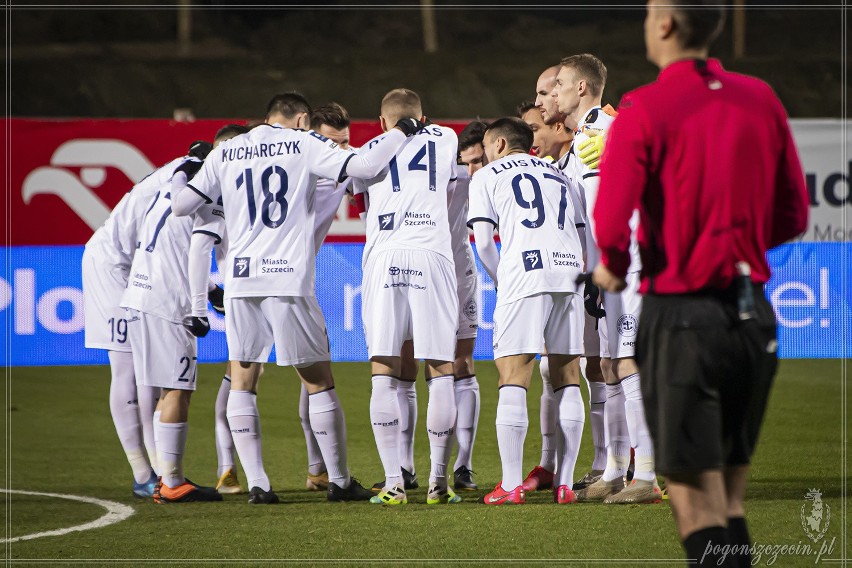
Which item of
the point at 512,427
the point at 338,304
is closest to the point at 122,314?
the point at 512,427

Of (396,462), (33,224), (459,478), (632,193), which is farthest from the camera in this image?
(33,224)

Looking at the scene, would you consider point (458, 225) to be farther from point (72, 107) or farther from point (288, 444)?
point (72, 107)

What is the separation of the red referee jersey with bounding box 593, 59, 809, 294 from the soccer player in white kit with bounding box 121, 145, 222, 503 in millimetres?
4100

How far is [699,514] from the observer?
3.07 metres

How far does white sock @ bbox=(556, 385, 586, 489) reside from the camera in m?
6.14

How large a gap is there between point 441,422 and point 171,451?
155 cm

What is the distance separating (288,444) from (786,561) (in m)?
4.97

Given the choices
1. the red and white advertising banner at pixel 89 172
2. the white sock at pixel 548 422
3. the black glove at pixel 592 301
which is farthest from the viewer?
the red and white advertising banner at pixel 89 172

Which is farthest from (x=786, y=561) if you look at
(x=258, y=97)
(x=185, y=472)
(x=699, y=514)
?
(x=258, y=97)

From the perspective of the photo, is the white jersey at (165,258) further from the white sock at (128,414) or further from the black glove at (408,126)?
the black glove at (408,126)

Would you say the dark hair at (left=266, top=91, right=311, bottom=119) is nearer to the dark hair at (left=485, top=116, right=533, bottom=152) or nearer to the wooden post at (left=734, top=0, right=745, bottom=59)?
the dark hair at (left=485, top=116, right=533, bottom=152)

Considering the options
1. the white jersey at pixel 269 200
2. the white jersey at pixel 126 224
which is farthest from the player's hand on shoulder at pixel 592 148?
the white jersey at pixel 126 224

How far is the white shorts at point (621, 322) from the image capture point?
244 inches

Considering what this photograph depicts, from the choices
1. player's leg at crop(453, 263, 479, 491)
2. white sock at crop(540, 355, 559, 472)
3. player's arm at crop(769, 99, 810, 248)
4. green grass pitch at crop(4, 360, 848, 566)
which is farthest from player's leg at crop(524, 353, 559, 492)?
player's arm at crop(769, 99, 810, 248)
